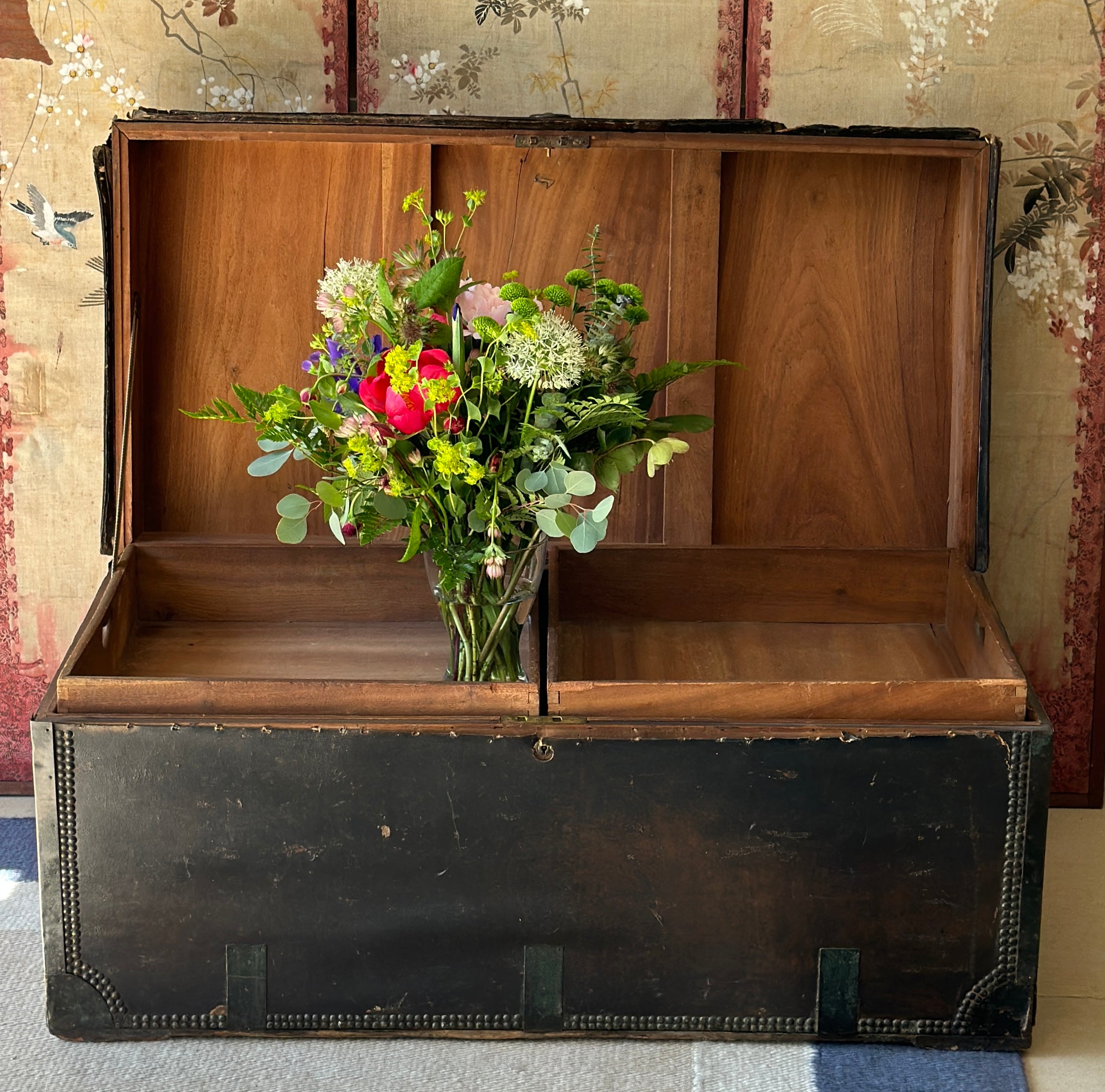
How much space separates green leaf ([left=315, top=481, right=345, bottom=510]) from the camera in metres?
1.67

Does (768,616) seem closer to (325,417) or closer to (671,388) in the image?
(671,388)

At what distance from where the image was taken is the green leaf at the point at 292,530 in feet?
5.66

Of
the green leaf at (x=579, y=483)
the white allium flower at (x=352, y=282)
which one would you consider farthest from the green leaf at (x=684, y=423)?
the white allium flower at (x=352, y=282)

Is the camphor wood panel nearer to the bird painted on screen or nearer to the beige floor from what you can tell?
the bird painted on screen

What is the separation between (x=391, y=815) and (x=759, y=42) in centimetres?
149

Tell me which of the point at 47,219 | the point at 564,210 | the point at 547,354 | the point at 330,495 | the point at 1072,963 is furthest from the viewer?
the point at 47,219

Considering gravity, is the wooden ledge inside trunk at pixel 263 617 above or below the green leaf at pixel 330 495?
below

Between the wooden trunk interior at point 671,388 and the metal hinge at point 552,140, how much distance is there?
0.10 metres

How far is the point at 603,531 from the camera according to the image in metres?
1.65

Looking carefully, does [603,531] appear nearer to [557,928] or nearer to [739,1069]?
[557,928]

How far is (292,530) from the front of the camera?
174 centimetres

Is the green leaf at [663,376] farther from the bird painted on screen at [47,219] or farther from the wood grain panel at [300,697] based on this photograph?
the bird painted on screen at [47,219]

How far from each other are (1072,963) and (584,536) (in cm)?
113

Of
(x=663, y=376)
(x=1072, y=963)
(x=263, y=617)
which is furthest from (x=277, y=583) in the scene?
(x=1072, y=963)
